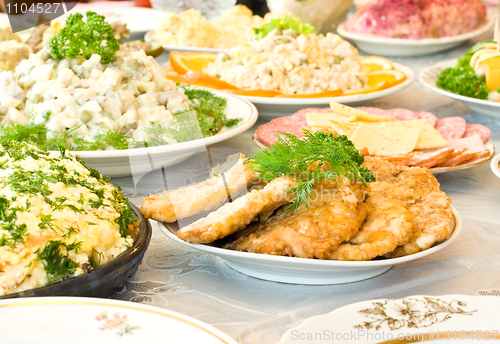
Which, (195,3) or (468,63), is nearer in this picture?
(468,63)

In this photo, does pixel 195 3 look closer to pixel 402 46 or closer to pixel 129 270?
pixel 402 46

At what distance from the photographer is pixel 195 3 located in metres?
5.24

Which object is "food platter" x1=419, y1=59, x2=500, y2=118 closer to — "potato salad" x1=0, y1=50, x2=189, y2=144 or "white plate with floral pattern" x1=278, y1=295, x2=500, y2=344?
"potato salad" x1=0, y1=50, x2=189, y2=144

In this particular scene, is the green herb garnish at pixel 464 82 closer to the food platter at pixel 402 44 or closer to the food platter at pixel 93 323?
the food platter at pixel 402 44

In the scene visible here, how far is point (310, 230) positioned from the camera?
1203mm

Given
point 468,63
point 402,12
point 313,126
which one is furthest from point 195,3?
point 313,126

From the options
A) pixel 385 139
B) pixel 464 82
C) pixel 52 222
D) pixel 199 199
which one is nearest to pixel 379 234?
pixel 199 199

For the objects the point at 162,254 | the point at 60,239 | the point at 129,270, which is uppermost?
the point at 60,239

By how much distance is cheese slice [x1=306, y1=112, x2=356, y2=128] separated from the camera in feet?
7.17

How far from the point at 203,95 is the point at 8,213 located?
1.43 m

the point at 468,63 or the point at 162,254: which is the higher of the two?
the point at 468,63

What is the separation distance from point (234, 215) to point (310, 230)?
7.4 inches

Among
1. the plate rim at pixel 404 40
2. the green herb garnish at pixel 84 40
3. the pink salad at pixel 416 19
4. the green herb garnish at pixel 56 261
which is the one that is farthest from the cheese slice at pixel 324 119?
the pink salad at pixel 416 19

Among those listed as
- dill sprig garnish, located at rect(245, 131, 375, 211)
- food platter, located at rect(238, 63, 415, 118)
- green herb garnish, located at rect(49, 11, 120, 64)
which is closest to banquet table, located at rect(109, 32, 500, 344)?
dill sprig garnish, located at rect(245, 131, 375, 211)
